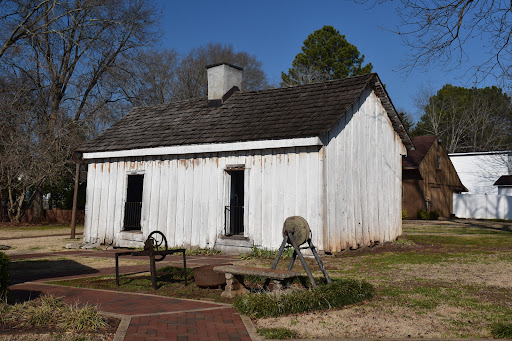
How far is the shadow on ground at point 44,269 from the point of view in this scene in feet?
33.5

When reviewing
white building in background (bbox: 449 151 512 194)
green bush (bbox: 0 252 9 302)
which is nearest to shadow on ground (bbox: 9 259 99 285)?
green bush (bbox: 0 252 9 302)

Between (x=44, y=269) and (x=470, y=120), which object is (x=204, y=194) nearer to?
(x=44, y=269)

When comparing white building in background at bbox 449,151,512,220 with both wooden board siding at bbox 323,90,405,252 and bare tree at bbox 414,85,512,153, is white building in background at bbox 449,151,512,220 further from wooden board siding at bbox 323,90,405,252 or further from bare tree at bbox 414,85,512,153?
wooden board siding at bbox 323,90,405,252

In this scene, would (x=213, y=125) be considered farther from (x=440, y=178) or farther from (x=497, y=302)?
(x=440, y=178)

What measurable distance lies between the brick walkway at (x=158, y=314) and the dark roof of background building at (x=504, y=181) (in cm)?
3665

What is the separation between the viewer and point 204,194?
15391 mm

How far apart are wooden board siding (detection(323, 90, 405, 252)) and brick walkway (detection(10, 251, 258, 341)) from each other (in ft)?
21.7

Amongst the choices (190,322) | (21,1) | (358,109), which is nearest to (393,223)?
(358,109)

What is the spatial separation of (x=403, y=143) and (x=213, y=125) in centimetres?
784

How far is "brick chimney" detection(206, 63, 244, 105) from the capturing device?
18203mm

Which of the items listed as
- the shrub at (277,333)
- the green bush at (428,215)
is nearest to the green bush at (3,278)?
the shrub at (277,333)

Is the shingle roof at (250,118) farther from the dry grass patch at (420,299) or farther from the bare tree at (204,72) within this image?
the bare tree at (204,72)

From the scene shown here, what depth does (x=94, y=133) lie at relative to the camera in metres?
31.3

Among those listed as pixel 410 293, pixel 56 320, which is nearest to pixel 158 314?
pixel 56 320
